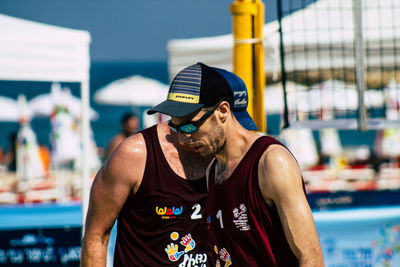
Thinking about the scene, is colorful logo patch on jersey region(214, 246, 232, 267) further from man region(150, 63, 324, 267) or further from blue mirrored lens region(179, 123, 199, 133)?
blue mirrored lens region(179, 123, 199, 133)

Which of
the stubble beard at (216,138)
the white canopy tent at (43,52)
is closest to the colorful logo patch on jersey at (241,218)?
the stubble beard at (216,138)

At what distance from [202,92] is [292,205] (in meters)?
0.58

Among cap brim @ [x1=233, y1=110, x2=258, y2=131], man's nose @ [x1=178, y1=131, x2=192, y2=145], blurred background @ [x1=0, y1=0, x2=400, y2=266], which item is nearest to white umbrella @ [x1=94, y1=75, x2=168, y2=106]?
blurred background @ [x1=0, y1=0, x2=400, y2=266]

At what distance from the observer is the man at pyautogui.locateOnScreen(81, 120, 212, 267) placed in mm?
3375

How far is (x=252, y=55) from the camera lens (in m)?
4.65

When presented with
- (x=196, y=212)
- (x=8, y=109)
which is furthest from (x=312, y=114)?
(x=8, y=109)

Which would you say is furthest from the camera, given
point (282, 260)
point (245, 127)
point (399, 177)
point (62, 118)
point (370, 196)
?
point (62, 118)

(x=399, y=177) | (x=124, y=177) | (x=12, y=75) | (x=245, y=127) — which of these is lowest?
(x=399, y=177)

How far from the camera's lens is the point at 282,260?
2.56 m

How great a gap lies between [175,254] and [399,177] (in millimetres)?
9817

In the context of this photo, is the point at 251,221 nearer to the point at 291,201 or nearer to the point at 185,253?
the point at 291,201

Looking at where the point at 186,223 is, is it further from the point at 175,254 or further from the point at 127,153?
the point at 127,153

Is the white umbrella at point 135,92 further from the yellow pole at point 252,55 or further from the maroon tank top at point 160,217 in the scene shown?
the maroon tank top at point 160,217

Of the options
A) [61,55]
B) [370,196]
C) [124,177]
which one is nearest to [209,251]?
[124,177]
